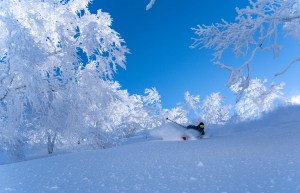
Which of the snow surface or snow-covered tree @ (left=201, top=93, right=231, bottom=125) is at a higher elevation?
snow-covered tree @ (left=201, top=93, right=231, bottom=125)

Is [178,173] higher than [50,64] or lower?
lower

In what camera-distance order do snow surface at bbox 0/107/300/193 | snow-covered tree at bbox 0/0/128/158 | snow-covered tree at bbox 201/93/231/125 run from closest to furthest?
1. snow surface at bbox 0/107/300/193
2. snow-covered tree at bbox 0/0/128/158
3. snow-covered tree at bbox 201/93/231/125

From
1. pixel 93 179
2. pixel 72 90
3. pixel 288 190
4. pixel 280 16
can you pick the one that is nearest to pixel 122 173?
pixel 93 179

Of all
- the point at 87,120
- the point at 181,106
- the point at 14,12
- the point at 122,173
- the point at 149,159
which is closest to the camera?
the point at 122,173

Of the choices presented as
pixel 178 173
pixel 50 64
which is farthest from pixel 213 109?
pixel 178 173

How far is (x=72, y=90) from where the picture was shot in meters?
12.5

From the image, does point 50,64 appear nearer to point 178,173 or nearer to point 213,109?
point 178,173

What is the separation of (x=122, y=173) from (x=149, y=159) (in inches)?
32.1

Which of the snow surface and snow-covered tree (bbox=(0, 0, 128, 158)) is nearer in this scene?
the snow surface

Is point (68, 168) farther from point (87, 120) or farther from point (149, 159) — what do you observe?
point (87, 120)

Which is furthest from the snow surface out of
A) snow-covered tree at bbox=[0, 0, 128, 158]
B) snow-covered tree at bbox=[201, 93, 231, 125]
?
snow-covered tree at bbox=[201, 93, 231, 125]

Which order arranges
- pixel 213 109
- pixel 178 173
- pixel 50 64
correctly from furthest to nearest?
pixel 213 109, pixel 50 64, pixel 178 173

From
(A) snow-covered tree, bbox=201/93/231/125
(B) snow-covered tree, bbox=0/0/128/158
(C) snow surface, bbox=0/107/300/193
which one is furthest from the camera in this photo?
(A) snow-covered tree, bbox=201/93/231/125

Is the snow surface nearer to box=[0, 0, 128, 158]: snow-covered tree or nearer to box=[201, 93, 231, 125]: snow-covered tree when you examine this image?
box=[0, 0, 128, 158]: snow-covered tree
